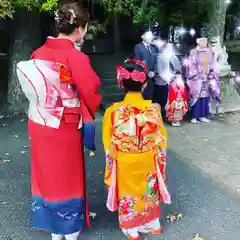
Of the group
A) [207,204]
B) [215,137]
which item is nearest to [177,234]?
[207,204]

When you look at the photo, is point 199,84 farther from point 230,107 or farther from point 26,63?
point 26,63

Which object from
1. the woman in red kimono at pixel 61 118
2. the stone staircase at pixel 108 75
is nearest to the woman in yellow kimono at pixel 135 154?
the woman in red kimono at pixel 61 118

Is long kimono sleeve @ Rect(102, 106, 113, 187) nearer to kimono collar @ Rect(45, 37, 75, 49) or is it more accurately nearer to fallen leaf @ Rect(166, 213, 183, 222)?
kimono collar @ Rect(45, 37, 75, 49)

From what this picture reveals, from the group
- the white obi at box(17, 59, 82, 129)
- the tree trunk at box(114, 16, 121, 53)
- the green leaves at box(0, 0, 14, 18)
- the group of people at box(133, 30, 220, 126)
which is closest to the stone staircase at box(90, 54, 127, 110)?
the tree trunk at box(114, 16, 121, 53)

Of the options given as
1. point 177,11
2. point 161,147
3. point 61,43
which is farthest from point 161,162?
point 177,11

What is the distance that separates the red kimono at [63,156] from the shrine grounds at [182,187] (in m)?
0.40

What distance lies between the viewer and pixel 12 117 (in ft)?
23.3

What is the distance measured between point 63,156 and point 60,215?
0.46 meters

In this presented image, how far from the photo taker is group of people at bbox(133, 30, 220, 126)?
6.23 m

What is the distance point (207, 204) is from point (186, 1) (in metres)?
7.70

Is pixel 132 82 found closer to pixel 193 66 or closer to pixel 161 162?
pixel 161 162

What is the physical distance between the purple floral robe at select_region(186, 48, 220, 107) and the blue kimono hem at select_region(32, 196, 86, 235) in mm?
4023

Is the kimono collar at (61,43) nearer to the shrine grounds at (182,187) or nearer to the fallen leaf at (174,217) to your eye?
the shrine grounds at (182,187)

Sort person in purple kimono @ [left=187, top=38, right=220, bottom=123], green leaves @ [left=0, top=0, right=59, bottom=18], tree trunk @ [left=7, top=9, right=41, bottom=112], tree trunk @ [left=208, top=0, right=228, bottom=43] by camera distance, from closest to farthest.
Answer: green leaves @ [left=0, top=0, right=59, bottom=18], person in purple kimono @ [left=187, top=38, right=220, bottom=123], tree trunk @ [left=208, top=0, right=228, bottom=43], tree trunk @ [left=7, top=9, right=41, bottom=112]
